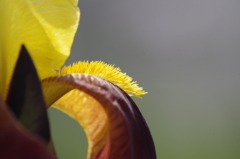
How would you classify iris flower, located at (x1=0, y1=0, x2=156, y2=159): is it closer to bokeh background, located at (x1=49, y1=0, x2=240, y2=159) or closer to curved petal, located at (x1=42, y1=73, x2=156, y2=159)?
curved petal, located at (x1=42, y1=73, x2=156, y2=159)

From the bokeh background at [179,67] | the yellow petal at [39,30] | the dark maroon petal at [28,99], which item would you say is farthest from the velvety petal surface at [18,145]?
the bokeh background at [179,67]

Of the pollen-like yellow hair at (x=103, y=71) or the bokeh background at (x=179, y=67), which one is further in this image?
the bokeh background at (x=179, y=67)

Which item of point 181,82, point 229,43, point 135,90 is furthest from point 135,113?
point 229,43

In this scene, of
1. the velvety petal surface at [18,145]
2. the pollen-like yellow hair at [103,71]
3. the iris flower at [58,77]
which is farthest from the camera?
the pollen-like yellow hair at [103,71]

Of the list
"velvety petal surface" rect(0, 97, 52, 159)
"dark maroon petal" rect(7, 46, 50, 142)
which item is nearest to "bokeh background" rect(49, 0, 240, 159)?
"dark maroon petal" rect(7, 46, 50, 142)

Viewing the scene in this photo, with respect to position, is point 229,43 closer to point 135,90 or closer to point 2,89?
point 135,90

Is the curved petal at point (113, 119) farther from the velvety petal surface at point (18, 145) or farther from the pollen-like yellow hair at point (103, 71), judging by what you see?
the velvety petal surface at point (18, 145)
